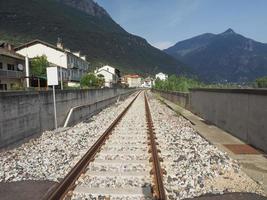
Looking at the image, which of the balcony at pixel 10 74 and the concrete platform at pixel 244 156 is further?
the balcony at pixel 10 74

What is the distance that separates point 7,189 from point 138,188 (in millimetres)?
2504

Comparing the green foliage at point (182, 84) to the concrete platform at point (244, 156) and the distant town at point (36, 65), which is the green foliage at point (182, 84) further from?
the concrete platform at point (244, 156)

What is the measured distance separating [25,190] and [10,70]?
4852 cm

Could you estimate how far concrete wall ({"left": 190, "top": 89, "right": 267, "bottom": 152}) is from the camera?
1070 centimetres

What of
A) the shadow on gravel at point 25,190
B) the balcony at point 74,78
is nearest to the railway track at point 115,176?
the shadow on gravel at point 25,190

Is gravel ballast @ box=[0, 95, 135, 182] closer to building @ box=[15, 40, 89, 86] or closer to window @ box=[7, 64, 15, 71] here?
window @ box=[7, 64, 15, 71]

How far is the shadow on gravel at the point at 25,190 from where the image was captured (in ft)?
22.1

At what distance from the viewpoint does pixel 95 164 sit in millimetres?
9086

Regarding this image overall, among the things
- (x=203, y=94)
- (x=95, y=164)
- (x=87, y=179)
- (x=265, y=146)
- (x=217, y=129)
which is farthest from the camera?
(x=203, y=94)

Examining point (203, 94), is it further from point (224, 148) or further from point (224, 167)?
point (224, 167)

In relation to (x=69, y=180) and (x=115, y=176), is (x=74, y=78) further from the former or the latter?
(x=69, y=180)

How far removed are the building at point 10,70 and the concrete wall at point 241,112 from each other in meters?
35.3

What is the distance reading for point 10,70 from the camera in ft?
173

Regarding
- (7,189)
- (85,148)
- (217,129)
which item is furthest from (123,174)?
(217,129)
